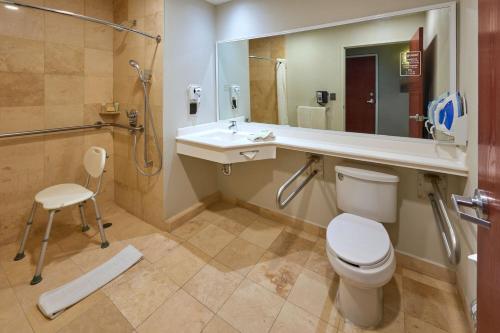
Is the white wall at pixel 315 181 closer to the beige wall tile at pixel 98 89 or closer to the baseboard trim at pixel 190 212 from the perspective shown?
the baseboard trim at pixel 190 212

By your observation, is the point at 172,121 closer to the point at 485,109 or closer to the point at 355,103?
the point at 355,103

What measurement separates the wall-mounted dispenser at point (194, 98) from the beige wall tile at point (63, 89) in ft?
3.37

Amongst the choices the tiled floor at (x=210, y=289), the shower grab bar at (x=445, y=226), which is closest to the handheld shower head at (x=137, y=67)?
the tiled floor at (x=210, y=289)

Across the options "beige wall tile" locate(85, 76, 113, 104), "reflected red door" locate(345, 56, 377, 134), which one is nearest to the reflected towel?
"reflected red door" locate(345, 56, 377, 134)

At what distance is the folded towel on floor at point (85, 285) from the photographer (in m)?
1.49

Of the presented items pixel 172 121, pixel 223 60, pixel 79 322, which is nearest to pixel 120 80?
pixel 172 121

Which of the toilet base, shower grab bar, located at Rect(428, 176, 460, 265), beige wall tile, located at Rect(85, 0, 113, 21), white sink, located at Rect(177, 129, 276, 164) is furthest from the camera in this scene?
beige wall tile, located at Rect(85, 0, 113, 21)

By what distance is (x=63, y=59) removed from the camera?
2.21 metres

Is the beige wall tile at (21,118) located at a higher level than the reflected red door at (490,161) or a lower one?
higher

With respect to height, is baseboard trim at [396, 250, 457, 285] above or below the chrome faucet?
below

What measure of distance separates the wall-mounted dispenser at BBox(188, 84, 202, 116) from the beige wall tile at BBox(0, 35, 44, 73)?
1.22 m

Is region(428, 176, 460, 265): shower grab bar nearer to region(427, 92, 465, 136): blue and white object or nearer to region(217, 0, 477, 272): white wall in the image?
region(217, 0, 477, 272): white wall

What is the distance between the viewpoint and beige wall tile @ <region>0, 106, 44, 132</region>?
196 cm

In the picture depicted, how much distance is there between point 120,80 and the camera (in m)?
2.48
